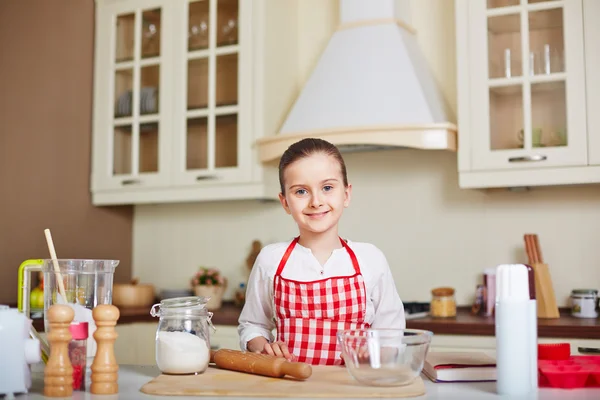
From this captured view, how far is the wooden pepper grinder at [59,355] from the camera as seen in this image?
1145mm

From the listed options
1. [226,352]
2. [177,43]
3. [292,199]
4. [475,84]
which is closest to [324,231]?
[292,199]

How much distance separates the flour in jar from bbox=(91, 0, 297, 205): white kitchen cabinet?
1846mm

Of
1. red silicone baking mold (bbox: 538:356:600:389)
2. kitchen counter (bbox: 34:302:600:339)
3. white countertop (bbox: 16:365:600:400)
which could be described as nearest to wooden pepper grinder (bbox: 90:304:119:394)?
white countertop (bbox: 16:365:600:400)

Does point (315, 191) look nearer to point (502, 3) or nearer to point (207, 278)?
point (502, 3)

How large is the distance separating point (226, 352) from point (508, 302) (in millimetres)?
563

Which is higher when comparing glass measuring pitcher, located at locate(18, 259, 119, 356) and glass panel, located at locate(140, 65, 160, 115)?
glass panel, located at locate(140, 65, 160, 115)

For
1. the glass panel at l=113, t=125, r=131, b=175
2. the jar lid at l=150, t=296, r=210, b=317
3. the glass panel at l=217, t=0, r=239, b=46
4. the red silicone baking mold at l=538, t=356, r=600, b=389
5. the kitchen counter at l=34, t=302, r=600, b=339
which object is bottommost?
the kitchen counter at l=34, t=302, r=600, b=339

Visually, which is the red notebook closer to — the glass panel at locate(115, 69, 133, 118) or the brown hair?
the brown hair

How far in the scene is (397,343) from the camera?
1127 mm

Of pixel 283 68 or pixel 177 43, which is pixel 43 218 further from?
pixel 283 68

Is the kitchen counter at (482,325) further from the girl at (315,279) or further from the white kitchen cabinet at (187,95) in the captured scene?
the girl at (315,279)

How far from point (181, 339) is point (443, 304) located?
1.72m

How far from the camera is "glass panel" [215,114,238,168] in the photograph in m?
3.20

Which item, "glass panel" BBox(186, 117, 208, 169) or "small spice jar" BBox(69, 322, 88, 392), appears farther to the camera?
"glass panel" BBox(186, 117, 208, 169)
